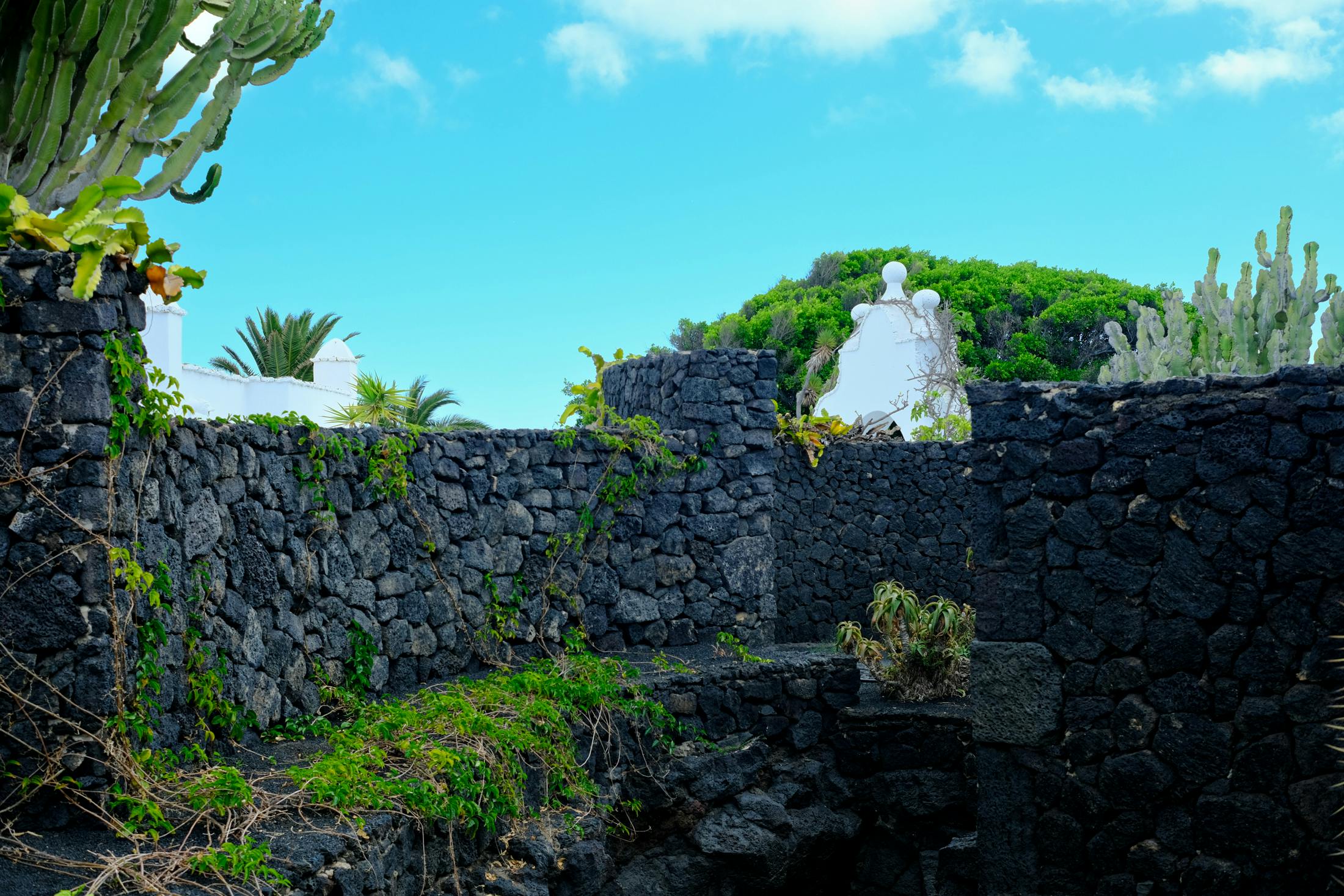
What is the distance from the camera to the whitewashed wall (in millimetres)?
14352

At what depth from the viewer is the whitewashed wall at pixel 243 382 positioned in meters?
14.4

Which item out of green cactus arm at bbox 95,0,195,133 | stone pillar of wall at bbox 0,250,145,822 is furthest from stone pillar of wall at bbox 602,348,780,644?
stone pillar of wall at bbox 0,250,145,822

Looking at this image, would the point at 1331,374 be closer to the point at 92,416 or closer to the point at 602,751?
the point at 602,751

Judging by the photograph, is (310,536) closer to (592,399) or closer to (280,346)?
(592,399)

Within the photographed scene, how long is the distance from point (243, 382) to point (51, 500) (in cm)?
1226

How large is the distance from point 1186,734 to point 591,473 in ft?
17.5

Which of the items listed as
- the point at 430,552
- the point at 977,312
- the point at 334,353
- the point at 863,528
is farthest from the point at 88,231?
the point at 977,312

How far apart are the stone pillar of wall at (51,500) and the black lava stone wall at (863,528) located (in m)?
7.98

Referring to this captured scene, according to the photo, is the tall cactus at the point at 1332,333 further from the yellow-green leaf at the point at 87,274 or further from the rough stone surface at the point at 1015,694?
the yellow-green leaf at the point at 87,274

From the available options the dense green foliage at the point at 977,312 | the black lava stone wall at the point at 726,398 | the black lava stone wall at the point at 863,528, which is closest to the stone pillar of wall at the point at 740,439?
the black lava stone wall at the point at 726,398

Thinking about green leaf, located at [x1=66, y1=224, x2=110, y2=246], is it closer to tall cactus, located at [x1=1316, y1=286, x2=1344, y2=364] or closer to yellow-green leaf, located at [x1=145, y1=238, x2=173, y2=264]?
yellow-green leaf, located at [x1=145, y1=238, x2=173, y2=264]

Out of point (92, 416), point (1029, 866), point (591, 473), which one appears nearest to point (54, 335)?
point (92, 416)

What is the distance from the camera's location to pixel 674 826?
8445 millimetres

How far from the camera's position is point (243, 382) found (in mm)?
16828
